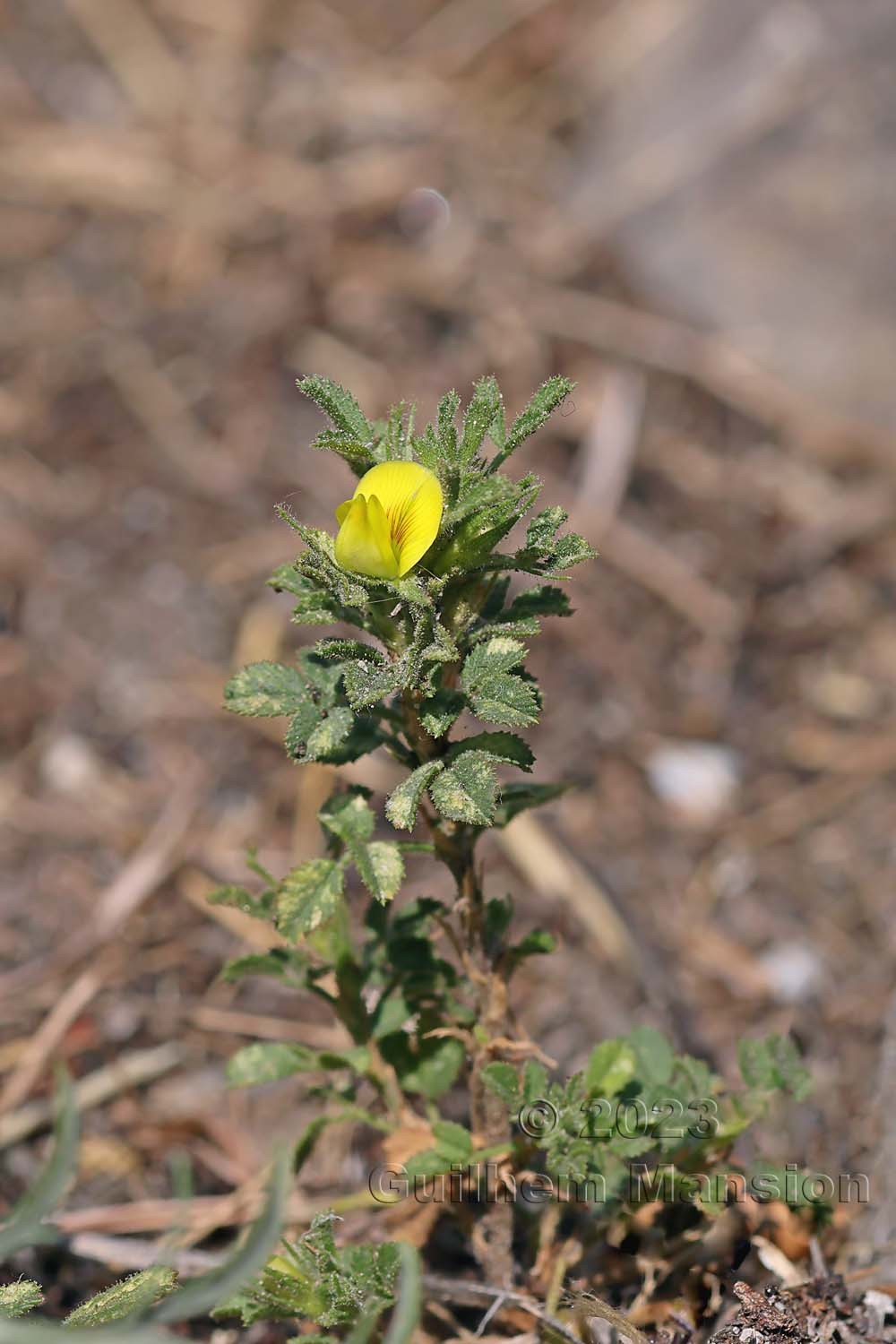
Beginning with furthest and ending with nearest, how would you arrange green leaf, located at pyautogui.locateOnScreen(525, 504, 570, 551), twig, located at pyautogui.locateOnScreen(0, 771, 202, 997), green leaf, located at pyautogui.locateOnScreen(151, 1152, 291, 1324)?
1. twig, located at pyautogui.locateOnScreen(0, 771, 202, 997)
2. green leaf, located at pyautogui.locateOnScreen(525, 504, 570, 551)
3. green leaf, located at pyautogui.locateOnScreen(151, 1152, 291, 1324)

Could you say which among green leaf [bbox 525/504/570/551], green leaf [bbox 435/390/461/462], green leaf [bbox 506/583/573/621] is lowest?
green leaf [bbox 506/583/573/621]

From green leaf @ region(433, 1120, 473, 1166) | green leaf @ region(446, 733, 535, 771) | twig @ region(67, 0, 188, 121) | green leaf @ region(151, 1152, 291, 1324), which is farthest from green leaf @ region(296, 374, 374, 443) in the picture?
twig @ region(67, 0, 188, 121)

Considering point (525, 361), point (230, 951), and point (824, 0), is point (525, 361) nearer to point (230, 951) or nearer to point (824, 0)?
point (824, 0)

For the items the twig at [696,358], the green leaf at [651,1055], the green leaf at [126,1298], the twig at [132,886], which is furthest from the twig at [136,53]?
the green leaf at [126,1298]

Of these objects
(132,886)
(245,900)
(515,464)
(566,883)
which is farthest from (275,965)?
(515,464)

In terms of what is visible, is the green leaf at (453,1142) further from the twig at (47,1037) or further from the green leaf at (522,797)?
the twig at (47,1037)

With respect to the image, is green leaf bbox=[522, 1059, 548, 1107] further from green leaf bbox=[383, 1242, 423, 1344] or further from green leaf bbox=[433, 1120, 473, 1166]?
green leaf bbox=[383, 1242, 423, 1344]

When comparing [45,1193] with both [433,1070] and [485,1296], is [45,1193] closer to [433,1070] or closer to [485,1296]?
[433,1070]
